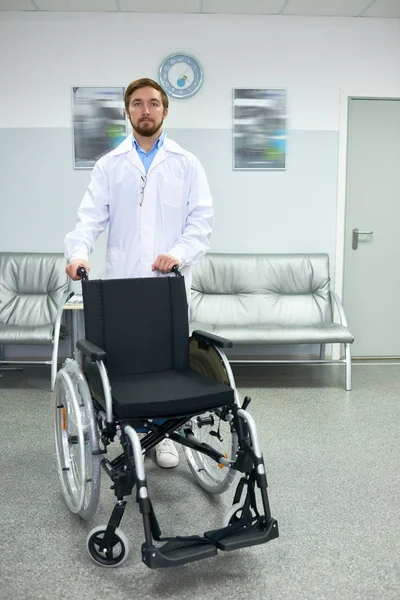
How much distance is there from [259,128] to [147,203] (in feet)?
7.35

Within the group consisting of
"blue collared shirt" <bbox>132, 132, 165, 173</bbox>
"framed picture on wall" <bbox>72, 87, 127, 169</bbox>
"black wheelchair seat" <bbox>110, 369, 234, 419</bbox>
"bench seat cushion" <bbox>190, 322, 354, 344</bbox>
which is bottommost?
"bench seat cushion" <bbox>190, 322, 354, 344</bbox>

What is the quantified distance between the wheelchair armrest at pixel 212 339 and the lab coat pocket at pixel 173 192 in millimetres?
608

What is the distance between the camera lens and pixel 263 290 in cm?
446

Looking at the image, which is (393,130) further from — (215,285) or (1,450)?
(1,450)

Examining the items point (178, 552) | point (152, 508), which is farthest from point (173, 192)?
point (178, 552)

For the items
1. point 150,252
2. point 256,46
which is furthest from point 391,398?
point 256,46

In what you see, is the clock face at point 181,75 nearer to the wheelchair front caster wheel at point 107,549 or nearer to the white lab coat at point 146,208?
the white lab coat at point 146,208

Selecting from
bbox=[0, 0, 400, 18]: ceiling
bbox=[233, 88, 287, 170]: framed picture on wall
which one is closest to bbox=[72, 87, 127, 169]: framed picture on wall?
bbox=[0, 0, 400, 18]: ceiling

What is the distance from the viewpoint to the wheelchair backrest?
2258mm

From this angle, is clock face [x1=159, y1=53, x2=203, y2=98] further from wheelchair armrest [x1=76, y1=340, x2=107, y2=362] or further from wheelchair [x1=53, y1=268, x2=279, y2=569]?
wheelchair armrest [x1=76, y1=340, x2=107, y2=362]

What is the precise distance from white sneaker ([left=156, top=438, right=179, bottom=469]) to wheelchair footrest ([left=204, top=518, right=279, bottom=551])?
34.9 inches

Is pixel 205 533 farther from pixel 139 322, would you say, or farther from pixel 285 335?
pixel 285 335

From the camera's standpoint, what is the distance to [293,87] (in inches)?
179

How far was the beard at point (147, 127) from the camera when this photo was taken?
2.52 metres
